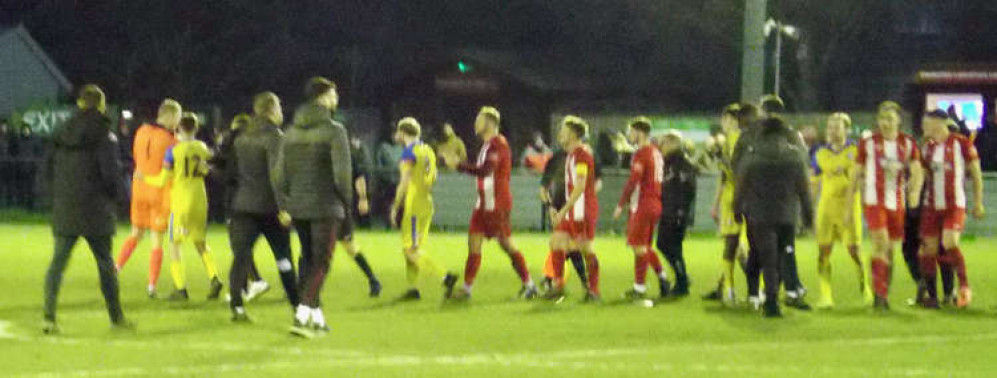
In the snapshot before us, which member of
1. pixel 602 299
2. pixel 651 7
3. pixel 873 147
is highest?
pixel 651 7

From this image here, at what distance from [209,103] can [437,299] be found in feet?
154

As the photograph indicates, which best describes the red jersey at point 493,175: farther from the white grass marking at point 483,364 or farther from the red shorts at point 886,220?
the white grass marking at point 483,364

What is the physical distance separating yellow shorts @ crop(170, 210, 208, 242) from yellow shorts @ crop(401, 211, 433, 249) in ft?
5.96

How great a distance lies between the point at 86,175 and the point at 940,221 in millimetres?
7363

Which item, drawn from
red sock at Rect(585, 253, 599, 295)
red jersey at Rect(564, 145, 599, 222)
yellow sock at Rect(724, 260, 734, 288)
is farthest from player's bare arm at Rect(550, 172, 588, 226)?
yellow sock at Rect(724, 260, 734, 288)

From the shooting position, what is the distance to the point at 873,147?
13016mm

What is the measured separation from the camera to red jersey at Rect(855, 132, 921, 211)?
1293 cm

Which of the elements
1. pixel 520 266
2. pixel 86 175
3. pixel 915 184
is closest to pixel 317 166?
pixel 86 175

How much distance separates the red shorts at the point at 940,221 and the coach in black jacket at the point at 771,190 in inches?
69.5

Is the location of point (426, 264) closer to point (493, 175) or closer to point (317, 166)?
point (493, 175)

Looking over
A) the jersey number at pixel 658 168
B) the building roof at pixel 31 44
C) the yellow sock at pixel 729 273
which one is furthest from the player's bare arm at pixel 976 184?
the building roof at pixel 31 44

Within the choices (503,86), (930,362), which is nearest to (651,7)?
(503,86)

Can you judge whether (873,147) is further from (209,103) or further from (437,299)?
(209,103)

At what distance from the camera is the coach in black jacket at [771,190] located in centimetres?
1209
